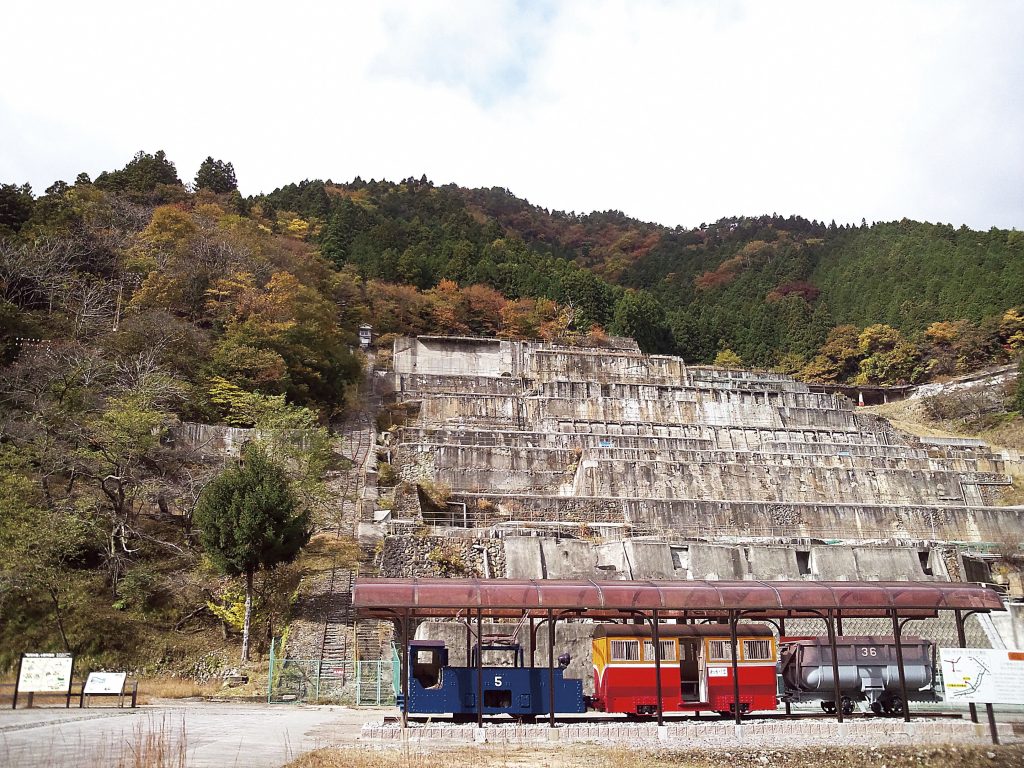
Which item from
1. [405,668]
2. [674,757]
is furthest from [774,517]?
[405,668]

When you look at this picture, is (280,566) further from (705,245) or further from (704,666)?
(705,245)

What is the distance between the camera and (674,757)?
47.3ft

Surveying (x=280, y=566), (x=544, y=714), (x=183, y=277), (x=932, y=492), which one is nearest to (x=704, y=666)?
(x=544, y=714)

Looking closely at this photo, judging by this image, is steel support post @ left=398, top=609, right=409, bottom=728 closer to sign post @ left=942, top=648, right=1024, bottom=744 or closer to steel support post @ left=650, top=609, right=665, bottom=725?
steel support post @ left=650, top=609, right=665, bottom=725

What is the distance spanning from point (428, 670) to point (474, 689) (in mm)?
978

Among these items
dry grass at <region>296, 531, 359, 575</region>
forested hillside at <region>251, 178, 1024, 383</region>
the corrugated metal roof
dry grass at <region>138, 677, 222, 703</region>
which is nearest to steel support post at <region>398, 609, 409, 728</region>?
the corrugated metal roof

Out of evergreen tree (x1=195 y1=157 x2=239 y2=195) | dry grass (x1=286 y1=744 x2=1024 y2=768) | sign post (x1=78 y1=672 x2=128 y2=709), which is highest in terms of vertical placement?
evergreen tree (x1=195 y1=157 x2=239 y2=195)

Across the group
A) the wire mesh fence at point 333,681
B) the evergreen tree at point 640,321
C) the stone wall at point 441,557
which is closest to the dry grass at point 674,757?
the wire mesh fence at point 333,681

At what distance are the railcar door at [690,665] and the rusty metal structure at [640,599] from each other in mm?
683

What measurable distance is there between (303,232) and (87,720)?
59.9 meters

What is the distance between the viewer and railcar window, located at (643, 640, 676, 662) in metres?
17.5

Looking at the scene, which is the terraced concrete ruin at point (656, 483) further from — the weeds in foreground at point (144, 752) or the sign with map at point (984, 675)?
the weeds in foreground at point (144, 752)

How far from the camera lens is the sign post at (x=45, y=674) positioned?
59.6 ft

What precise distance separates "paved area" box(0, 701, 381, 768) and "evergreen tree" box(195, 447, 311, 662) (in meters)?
4.58
